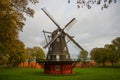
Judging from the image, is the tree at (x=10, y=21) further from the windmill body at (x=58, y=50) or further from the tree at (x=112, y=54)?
the tree at (x=112, y=54)

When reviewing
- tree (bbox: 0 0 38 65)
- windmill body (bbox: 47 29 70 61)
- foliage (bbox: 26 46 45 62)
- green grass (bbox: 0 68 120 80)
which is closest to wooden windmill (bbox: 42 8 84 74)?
windmill body (bbox: 47 29 70 61)

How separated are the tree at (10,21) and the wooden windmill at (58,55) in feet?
57.8

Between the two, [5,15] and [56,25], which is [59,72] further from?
[5,15]

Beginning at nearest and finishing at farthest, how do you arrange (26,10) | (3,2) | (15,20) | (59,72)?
(3,2) < (15,20) < (26,10) < (59,72)

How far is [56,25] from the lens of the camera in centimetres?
5372

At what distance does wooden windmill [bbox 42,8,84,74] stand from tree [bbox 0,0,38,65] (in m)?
17.6

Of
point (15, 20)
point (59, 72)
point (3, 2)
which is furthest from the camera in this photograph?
point (59, 72)

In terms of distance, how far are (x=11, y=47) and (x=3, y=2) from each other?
635 centimetres

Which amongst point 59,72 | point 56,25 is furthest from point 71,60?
point 56,25

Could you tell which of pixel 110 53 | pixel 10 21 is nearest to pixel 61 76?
pixel 10 21

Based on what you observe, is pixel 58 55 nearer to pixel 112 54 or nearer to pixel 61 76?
pixel 61 76

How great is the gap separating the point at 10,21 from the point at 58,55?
21.5 m

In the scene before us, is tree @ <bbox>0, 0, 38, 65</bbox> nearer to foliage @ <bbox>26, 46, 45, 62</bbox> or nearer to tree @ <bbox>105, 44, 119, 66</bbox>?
tree @ <bbox>105, 44, 119, 66</bbox>

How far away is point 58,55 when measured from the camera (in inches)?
2016
